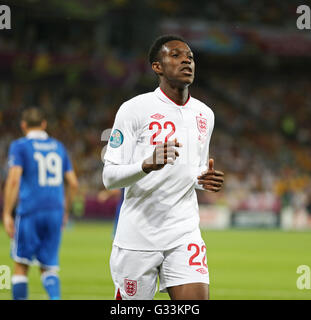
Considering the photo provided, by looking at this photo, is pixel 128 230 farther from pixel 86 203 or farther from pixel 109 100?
pixel 109 100

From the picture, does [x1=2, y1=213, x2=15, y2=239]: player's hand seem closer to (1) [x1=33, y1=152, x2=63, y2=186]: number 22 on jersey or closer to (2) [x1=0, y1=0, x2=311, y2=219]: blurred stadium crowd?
(1) [x1=33, y1=152, x2=63, y2=186]: number 22 on jersey

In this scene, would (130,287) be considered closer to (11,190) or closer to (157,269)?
(157,269)

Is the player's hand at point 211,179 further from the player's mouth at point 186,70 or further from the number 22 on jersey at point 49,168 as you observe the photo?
the number 22 on jersey at point 49,168

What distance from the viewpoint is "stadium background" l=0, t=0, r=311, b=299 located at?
24469 mm

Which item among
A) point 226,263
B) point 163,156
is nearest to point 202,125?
point 163,156

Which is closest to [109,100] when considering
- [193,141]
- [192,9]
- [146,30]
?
[146,30]

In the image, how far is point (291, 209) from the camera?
942 inches

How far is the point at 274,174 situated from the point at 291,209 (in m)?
4.17

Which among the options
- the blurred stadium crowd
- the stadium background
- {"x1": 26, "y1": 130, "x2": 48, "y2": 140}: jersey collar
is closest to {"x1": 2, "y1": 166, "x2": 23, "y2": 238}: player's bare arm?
{"x1": 26, "y1": 130, "x2": 48, "y2": 140}: jersey collar

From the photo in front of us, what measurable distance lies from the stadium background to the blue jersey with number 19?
14598 millimetres

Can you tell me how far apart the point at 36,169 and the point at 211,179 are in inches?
114

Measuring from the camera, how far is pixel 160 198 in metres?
4.34

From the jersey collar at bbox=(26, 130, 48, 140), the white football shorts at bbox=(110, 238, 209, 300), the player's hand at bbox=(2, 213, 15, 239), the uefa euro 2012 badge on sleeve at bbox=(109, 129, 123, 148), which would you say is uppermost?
the jersey collar at bbox=(26, 130, 48, 140)

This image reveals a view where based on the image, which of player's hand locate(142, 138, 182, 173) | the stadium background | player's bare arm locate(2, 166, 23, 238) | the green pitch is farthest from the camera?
the stadium background
